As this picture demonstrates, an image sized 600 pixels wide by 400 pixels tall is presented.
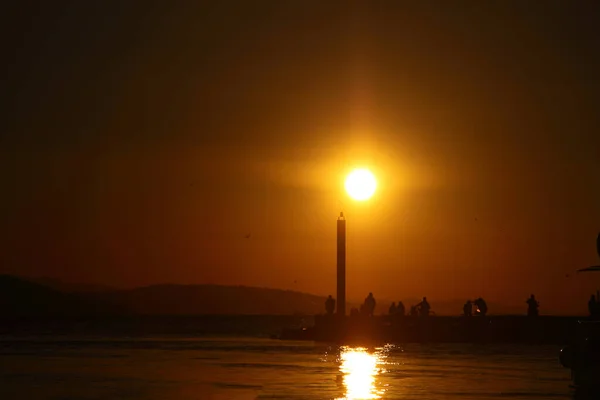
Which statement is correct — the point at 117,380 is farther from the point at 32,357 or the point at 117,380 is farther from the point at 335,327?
the point at 335,327

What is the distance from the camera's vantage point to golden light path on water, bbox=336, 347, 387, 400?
1548 inches

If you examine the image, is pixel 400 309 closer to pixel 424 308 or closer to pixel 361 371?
pixel 424 308

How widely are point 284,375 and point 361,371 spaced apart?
4.49 metres

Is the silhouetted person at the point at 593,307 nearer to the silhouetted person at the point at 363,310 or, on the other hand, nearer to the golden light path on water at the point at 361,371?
the golden light path on water at the point at 361,371

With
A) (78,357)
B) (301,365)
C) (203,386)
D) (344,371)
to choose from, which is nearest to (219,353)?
(78,357)

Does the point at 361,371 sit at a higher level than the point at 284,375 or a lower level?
higher

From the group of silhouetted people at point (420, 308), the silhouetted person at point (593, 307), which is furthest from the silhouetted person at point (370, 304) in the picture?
the silhouetted person at point (593, 307)

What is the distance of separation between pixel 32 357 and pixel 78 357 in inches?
108

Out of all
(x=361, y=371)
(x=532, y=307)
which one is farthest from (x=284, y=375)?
(x=532, y=307)

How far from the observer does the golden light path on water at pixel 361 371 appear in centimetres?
3933

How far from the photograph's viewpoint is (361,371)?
51.2 meters

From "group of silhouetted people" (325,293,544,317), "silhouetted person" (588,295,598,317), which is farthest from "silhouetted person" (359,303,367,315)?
"silhouetted person" (588,295,598,317)

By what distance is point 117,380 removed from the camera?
1813 inches

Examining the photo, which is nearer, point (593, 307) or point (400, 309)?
point (593, 307)
